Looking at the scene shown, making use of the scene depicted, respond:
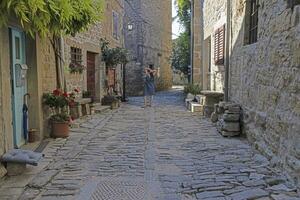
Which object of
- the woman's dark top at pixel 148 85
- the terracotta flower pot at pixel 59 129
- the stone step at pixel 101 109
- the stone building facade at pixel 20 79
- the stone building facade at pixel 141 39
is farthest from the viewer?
the stone building facade at pixel 141 39

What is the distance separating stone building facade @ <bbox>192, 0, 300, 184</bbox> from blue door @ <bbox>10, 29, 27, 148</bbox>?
3811mm

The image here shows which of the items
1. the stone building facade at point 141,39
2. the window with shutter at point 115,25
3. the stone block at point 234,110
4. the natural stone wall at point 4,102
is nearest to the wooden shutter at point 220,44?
the stone block at point 234,110

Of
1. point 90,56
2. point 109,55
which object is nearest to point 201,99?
point 109,55

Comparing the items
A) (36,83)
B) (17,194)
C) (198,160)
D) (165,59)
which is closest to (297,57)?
(198,160)

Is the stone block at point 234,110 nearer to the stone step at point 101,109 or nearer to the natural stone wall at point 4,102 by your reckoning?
the natural stone wall at point 4,102

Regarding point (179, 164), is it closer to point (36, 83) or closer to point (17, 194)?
point (17, 194)

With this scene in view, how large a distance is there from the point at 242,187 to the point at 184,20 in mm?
16241

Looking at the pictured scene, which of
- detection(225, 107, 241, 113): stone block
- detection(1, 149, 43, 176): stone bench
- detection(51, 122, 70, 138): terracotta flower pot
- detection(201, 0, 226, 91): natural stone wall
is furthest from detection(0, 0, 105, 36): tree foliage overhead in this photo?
detection(201, 0, 226, 91): natural stone wall

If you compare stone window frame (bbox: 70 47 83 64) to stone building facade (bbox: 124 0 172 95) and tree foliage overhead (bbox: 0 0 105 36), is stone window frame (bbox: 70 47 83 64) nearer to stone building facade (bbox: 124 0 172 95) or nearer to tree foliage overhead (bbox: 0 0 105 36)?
tree foliage overhead (bbox: 0 0 105 36)

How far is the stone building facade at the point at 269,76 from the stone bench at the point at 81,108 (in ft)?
12.8

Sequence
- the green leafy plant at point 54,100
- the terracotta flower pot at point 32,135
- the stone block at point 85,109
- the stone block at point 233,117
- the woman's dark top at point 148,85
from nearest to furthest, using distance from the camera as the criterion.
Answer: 1. the terracotta flower pot at point 32,135
2. the green leafy plant at point 54,100
3. the stone block at point 233,117
4. the stone block at point 85,109
5. the woman's dark top at point 148,85

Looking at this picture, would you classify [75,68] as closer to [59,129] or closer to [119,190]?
[59,129]

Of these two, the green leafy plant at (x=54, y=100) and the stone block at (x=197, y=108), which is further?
the stone block at (x=197, y=108)

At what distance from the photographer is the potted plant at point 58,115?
6891mm
